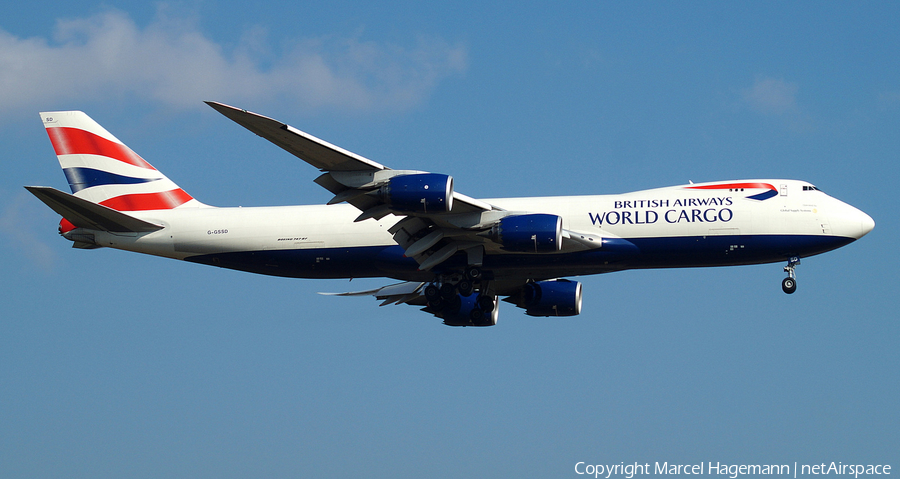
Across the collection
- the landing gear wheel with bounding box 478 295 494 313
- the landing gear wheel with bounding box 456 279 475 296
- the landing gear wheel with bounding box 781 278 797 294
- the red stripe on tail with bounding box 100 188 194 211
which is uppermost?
the red stripe on tail with bounding box 100 188 194 211

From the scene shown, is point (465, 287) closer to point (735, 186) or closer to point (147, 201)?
point (735, 186)

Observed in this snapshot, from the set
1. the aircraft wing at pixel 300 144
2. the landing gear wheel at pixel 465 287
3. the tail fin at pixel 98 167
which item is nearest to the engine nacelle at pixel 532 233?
the landing gear wheel at pixel 465 287

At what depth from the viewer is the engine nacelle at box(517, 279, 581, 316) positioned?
41.3m

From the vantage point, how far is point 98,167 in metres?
41.3

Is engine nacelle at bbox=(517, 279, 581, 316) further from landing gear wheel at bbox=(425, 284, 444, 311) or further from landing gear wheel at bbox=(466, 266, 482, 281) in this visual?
landing gear wheel at bbox=(425, 284, 444, 311)

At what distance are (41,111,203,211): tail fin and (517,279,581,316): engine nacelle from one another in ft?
49.2

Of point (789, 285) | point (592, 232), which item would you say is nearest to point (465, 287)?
point (592, 232)

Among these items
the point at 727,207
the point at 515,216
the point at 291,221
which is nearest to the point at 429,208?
the point at 515,216

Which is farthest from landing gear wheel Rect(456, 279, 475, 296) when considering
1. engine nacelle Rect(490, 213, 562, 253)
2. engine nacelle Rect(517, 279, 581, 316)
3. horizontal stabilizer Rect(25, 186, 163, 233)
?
horizontal stabilizer Rect(25, 186, 163, 233)

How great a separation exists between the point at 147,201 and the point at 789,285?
1041 inches

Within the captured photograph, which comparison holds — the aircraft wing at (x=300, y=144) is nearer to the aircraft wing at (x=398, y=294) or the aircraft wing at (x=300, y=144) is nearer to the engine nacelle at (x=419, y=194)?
the engine nacelle at (x=419, y=194)

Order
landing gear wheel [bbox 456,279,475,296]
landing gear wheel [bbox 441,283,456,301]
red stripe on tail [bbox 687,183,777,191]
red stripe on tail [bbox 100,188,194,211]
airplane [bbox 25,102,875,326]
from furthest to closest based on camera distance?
red stripe on tail [bbox 100,188,194,211]
landing gear wheel [bbox 441,283,456,301]
landing gear wheel [bbox 456,279,475,296]
red stripe on tail [bbox 687,183,777,191]
airplane [bbox 25,102,875,326]

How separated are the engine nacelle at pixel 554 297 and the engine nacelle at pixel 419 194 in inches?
453

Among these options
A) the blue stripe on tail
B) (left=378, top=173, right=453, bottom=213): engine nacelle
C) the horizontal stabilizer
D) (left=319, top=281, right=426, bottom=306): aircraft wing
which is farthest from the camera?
(left=319, top=281, right=426, bottom=306): aircraft wing
